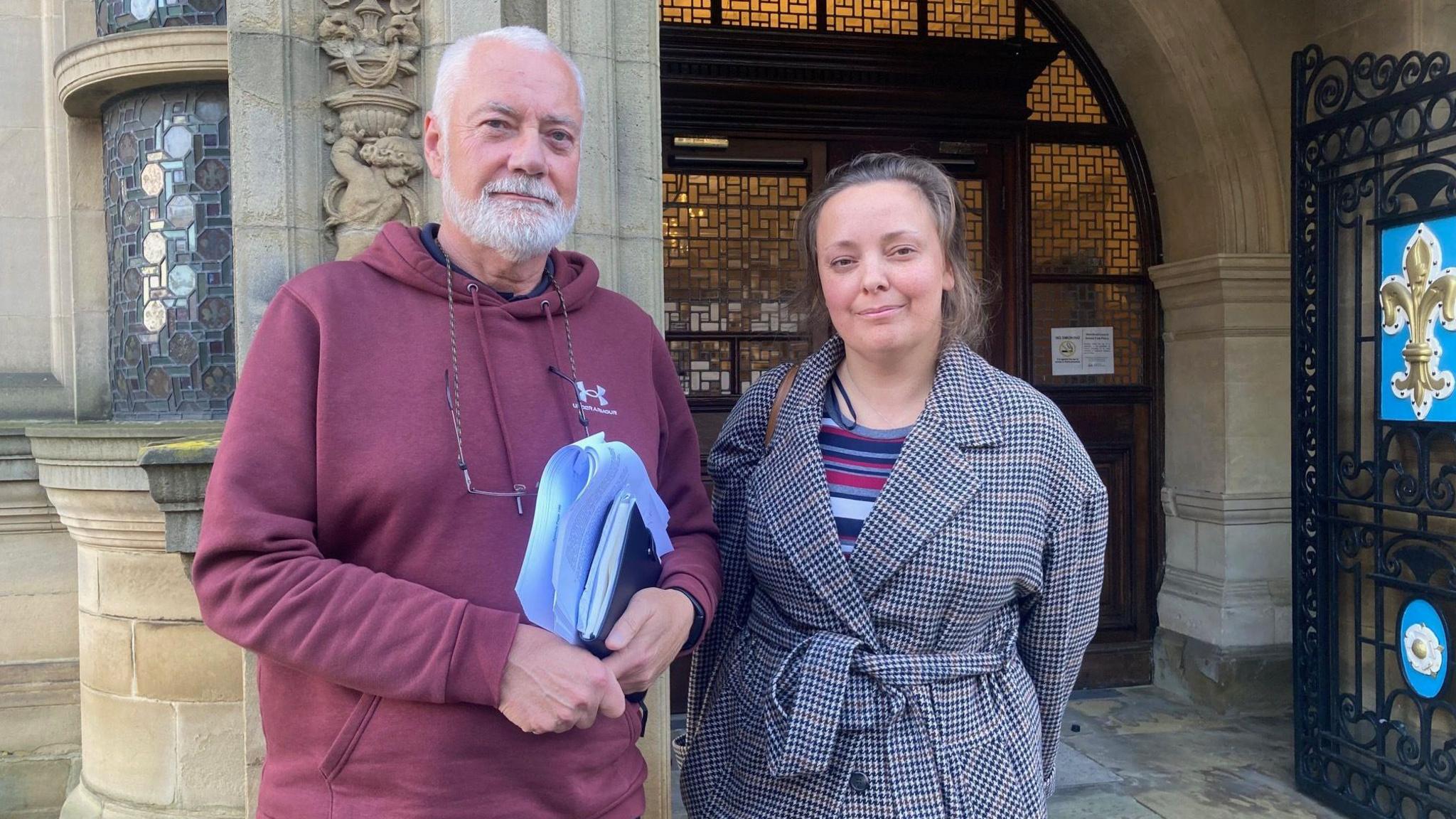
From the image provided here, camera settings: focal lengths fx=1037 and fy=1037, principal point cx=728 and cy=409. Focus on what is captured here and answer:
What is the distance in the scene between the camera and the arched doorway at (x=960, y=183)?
15.5 feet

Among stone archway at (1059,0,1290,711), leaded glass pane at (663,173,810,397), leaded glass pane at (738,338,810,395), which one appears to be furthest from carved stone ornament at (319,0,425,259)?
stone archway at (1059,0,1290,711)

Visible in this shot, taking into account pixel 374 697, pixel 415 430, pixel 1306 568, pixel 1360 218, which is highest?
pixel 1360 218

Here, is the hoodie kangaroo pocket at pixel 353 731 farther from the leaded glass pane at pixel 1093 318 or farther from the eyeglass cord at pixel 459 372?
the leaded glass pane at pixel 1093 318

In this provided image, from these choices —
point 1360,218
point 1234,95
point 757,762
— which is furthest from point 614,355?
point 1234,95

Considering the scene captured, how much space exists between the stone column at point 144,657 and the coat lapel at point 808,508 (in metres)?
1.71

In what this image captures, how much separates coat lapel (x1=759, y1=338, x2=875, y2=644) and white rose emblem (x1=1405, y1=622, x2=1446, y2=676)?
290 centimetres

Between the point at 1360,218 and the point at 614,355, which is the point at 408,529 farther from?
the point at 1360,218

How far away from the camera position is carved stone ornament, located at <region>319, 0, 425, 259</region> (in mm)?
2385

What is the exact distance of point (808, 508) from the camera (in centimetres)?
176

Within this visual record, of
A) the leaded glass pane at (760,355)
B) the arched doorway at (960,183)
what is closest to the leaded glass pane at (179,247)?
the arched doorway at (960,183)

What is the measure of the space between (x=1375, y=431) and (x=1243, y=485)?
1258 millimetres

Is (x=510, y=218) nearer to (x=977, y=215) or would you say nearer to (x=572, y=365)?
(x=572, y=365)

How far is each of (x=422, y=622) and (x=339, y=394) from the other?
34cm

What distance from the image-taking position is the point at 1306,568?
4.10m
